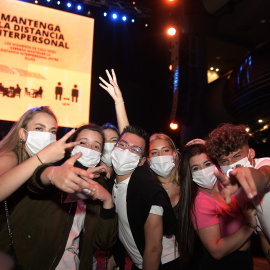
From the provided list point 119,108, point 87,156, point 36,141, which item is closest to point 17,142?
point 36,141

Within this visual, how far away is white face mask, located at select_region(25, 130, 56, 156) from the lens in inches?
65.4

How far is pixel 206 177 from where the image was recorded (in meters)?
2.02

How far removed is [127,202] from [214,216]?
2.23ft

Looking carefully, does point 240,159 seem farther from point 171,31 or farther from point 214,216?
point 171,31

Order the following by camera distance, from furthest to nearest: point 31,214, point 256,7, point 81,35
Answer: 1. point 256,7
2. point 81,35
3. point 31,214

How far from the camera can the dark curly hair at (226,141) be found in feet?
5.73

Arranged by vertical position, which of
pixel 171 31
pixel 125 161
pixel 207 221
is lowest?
pixel 207 221

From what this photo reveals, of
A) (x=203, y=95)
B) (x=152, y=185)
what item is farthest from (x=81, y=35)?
(x=152, y=185)

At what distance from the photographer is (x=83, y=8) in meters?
5.27

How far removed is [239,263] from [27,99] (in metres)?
4.11

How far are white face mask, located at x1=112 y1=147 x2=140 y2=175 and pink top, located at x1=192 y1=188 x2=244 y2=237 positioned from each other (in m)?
0.60

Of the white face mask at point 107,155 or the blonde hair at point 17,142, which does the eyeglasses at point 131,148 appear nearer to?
the white face mask at point 107,155

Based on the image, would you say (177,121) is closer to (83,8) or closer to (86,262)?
(83,8)

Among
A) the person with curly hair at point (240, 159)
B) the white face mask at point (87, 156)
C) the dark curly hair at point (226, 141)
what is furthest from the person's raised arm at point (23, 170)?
the dark curly hair at point (226, 141)
